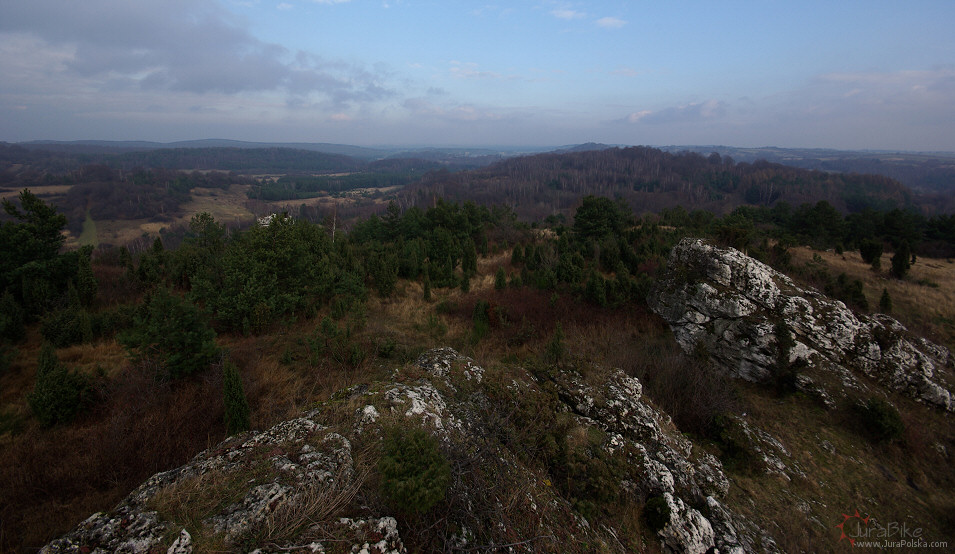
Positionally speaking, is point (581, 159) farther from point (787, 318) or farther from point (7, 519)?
point (7, 519)

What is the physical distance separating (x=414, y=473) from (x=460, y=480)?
3.31 feet

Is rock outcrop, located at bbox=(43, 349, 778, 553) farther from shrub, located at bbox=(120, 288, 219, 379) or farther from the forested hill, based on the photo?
the forested hill

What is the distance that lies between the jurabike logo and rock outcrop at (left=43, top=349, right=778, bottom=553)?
175 cm

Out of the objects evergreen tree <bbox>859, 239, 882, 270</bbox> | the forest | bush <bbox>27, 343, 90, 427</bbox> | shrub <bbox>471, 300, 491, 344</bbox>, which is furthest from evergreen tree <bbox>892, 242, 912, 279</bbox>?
bush <bbox>27, 343, 90, 427</bbox>

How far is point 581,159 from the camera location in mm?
139375

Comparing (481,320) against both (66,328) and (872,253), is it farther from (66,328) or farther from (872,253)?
(872,253)

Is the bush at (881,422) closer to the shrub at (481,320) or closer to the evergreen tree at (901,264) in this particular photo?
the shrub at (481,320)

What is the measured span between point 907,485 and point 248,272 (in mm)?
16091

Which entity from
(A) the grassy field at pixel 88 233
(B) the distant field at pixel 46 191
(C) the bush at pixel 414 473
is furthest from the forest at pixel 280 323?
(B) the distant field at pixel 46 191

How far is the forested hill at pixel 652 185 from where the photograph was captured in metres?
76.3

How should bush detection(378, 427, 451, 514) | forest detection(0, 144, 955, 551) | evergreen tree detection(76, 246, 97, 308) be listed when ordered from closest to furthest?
bush detection(378, 427, 451, 514) → forest detection(0, 144, 955, 551) → evergreen tree detection(76, 246, 97, 308)

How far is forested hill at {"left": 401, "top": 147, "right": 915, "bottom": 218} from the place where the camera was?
76.3 meters

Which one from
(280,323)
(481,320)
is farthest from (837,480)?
(280,323)

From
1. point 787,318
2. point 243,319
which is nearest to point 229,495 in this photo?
point 243,319
